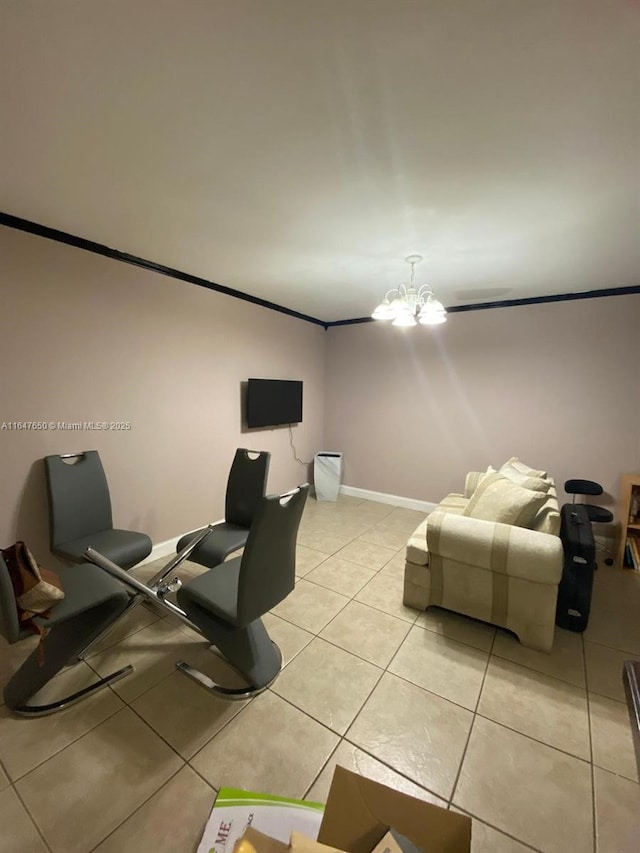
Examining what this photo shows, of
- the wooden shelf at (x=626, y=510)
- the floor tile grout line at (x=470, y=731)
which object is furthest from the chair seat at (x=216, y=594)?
the wooden shelf at (x=626, y=510)

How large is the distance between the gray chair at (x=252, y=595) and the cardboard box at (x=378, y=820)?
643mm

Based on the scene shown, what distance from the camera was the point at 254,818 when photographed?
44.1 inches

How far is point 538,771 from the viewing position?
1.30 m

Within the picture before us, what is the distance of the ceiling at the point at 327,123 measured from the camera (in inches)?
34.8

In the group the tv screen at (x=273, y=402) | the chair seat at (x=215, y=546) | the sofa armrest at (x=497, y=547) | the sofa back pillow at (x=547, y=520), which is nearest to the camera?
the sofa armrest at (x=497, y=547)

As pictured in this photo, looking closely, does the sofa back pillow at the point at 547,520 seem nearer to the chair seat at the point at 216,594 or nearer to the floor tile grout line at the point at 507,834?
the floor tile grout line at the point at 507,834

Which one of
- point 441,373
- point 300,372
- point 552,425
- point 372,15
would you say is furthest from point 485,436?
point 372,15

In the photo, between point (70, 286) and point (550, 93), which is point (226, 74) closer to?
point (550, 93)

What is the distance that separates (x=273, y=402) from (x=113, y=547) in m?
2.16

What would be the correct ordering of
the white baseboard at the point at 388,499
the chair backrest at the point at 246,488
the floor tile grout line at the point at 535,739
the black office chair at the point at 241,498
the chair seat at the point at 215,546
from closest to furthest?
1. the floor tile grout line at the point at 535,739
2. the chair seat at the point at 215,546
3. the black office chair at the point at 241,498
4. the chair backrest at the point at 246,488
5. the white baseboard at the point at 388,499

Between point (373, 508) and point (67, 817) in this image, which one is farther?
point (373, 508)

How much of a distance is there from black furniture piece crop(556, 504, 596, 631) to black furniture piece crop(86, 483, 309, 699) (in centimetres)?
168

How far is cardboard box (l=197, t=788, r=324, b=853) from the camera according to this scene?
1.07 metres

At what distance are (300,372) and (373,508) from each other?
197cm
